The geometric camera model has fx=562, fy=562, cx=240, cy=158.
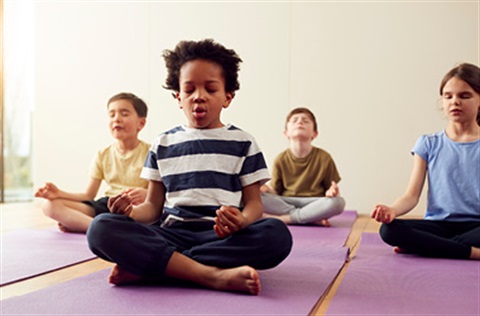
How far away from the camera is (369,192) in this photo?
4027 millimetres

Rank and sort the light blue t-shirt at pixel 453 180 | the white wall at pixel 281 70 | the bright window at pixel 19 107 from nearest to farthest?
the light blue t-shirt at pixel 453 180 → the white wall at pixel 281 70 → the bright window at pixel 19 107

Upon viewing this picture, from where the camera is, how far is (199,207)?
1.58 meters

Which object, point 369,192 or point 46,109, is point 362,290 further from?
→ point 46,109

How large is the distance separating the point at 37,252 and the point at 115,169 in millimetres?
793

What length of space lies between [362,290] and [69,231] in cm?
161

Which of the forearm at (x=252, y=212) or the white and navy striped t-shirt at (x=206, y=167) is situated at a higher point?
the white and navy striped t-shirt at (x=206, y=167)

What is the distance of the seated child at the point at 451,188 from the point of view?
197 cm

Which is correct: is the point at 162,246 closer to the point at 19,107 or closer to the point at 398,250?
the point at 398,250

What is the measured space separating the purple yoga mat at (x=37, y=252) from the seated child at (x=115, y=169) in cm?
10

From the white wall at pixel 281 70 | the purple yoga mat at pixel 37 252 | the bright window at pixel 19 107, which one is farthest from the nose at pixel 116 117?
the bright window at pixel 19 107

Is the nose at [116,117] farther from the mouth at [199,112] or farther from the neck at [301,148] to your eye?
the mouth at [199,112]

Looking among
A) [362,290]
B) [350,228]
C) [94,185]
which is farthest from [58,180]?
[362,290]

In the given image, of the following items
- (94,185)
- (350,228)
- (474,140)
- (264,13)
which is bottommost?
(350,228)

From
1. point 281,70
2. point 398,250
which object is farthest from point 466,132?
point 281,70
